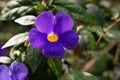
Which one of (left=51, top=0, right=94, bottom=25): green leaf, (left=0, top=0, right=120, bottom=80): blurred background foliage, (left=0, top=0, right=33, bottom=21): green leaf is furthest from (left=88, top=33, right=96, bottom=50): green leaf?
(left=0, top=0, right=33, bottom=21): green leaf

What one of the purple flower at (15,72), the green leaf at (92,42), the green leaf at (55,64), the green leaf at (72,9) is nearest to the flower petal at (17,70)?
the purple flower at (15,72)

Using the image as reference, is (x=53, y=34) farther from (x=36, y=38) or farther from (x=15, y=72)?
(x=15, y=72)

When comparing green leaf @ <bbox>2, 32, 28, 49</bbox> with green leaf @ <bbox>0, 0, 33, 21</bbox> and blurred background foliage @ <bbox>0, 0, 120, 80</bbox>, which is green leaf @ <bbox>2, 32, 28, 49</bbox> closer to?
blurred background foliage @ <bbox>0, 0, 120, 80</bbox>

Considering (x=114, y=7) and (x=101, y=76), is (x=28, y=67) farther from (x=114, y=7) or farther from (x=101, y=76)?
(x=114, y=7)

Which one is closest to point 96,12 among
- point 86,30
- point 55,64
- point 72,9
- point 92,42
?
point 86,30

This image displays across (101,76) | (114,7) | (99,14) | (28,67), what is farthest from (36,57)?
(114,7)

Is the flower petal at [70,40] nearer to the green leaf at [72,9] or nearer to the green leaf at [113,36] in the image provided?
the green leaf at [72,9]

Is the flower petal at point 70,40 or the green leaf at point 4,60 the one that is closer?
the flower petal at point 70,40
